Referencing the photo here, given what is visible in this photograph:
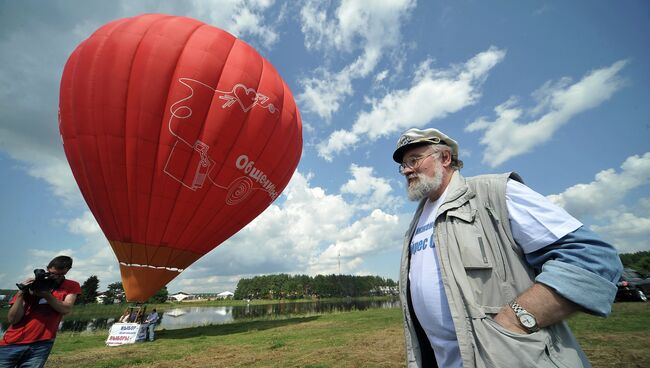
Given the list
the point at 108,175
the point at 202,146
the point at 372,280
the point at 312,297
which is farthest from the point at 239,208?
the point at 372,280

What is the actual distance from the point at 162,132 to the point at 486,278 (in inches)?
489

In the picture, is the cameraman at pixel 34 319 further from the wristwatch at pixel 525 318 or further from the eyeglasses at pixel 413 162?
the wristwatch at pixel 525 318

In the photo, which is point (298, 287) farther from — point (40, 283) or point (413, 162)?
point (413, 162)

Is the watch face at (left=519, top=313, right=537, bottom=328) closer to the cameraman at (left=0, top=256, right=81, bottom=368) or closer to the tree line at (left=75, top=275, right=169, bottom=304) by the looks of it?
the cameraman at (left=0, top=256, right=81, bottom=368)

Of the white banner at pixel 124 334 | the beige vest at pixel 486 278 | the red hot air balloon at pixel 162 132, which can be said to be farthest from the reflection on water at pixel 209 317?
the beige vest at pixel 486 278

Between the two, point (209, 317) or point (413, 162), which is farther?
point (209, 317)

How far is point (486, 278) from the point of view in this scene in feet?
5.92

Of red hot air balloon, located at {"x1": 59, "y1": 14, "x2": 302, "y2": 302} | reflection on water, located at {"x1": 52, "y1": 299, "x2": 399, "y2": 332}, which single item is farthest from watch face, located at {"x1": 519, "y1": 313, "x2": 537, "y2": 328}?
reflection on water, located at {"x1": 52, "y1": 299, "x2": 399, "y2": 332}

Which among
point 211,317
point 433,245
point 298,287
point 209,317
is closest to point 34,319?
point 433,245

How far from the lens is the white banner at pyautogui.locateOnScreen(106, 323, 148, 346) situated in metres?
14.3

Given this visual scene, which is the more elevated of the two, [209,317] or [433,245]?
[209,317]

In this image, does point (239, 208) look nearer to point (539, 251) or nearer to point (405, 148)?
point (405, 148)

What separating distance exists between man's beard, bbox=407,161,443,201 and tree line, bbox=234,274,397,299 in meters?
125

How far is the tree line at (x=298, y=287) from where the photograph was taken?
121m
